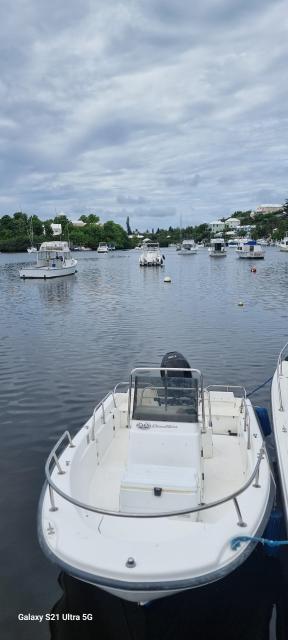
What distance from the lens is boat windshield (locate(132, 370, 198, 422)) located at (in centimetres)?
852

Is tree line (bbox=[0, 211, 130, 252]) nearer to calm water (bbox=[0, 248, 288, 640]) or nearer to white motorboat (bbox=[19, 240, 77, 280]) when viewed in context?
white motorboat (bbox=[19, 240, 77, 280])

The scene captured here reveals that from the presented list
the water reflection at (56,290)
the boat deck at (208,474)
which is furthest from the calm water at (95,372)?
the boat deck at (208,474)

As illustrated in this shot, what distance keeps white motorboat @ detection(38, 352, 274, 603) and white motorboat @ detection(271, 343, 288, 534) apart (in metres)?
0.55

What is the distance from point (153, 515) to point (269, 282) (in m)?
50.3

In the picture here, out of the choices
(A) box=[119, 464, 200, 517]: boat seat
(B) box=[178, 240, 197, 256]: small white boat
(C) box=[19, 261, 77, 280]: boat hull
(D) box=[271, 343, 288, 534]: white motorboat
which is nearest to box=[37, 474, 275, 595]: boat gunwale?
(A) box=[119, 464, 200, 517]: boat seat

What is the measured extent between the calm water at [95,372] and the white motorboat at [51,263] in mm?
10310

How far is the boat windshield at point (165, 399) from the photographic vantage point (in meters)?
8.52

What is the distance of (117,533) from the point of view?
666 centimetres

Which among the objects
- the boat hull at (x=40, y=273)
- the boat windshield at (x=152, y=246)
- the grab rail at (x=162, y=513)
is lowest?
the grab rail at (x=162, y=513)

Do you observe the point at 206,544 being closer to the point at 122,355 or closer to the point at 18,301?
the point at 122,355

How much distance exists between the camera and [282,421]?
10820mm

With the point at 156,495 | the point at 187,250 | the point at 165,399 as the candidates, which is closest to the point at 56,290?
the point at 165,399

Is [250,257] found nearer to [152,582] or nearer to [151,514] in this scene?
[151,514]

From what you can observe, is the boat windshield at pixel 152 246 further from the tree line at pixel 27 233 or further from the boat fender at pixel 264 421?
the boat fender at pixel 264 421
